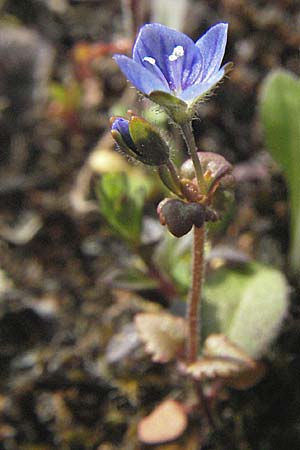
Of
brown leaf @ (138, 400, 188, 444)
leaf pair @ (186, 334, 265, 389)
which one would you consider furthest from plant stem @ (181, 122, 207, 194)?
brown leaf @ (138, 400, 188, 444)

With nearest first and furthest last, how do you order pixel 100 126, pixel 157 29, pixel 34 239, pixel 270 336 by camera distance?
1. pixel 157 29
2. pixel 270 336
3. pixel 34 239
4. pixel 100 126

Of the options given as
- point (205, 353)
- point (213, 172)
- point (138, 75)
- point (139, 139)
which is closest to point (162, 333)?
point (205, 353)

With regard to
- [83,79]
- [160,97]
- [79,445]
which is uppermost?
[160,97]

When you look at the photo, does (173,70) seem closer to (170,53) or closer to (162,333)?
(170,53)

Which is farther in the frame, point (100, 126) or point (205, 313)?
point (100, 126)

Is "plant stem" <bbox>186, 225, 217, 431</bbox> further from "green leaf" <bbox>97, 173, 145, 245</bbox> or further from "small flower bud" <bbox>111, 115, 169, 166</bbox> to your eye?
"green leaf" <bbox>97, 173, 145, 245</bbox>

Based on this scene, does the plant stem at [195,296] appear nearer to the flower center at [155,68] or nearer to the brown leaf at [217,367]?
the brown leaf at [217,367]

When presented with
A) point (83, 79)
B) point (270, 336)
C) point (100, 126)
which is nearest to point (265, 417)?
point (270, 336)

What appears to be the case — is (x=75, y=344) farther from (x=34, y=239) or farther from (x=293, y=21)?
(x=293, y=21)
